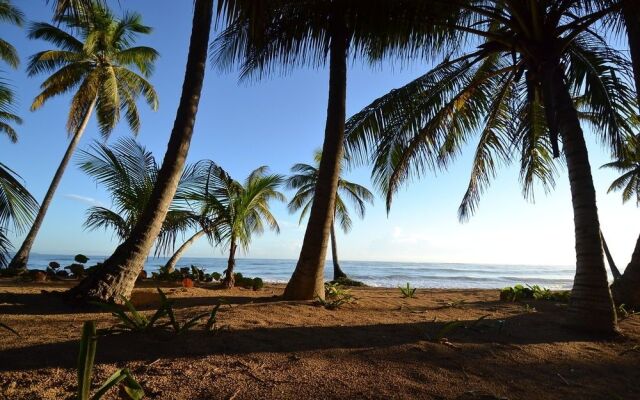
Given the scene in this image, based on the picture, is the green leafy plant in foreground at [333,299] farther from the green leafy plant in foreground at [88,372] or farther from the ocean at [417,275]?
the ocean at [417,275]

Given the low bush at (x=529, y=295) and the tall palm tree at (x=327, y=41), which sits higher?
the tall palm tree at (x=327, y=41)

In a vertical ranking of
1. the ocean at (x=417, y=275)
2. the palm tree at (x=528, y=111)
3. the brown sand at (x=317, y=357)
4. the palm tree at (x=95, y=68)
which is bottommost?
the ocean at (x=417, y=275)

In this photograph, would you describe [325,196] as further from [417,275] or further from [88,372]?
[417,275]

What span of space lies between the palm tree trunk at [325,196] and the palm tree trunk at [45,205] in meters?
10.5

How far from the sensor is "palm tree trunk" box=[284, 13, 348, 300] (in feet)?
17.3

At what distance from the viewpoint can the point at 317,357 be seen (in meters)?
2.96

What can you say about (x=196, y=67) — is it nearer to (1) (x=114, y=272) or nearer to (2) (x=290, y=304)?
(1) (x=114, y=272)

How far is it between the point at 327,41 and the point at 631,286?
6.16 meters

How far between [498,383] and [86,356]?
2641 mm

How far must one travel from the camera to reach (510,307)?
624cm

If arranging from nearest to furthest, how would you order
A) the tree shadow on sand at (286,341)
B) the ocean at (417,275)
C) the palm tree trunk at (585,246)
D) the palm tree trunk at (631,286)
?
the tree shadow on sand at (286,341)
the palm tree trunk at (585,246)
the palm tree trunk at (631,286)
the ocean at (417,275)

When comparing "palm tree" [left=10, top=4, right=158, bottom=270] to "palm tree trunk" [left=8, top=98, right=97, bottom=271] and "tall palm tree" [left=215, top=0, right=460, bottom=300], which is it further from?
"tall palm tree" [left=215, top=0, right=460, bottom=300]

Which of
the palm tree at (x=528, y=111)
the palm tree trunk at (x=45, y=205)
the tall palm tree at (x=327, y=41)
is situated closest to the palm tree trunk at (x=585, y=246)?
the palm tree at (x=528, y=111)

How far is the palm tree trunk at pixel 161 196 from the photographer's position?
14.0 ft
